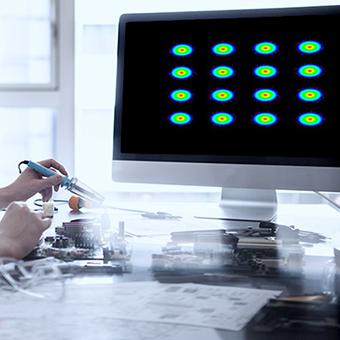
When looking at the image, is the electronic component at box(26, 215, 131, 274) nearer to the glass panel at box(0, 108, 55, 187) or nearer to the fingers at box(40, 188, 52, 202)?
the fingers at box(40, 188, 52, 202)

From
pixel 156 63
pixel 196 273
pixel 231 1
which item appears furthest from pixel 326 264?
pixel 231 1

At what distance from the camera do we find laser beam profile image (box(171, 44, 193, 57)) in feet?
4.24

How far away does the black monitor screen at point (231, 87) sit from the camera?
121 cm

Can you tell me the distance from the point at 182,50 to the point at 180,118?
151 millimetres

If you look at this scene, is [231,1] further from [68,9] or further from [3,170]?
[3,170]

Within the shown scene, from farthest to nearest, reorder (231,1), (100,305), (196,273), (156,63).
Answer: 1. (231,1)
2. (156,63)
3. (196,273)
4. (100,305)

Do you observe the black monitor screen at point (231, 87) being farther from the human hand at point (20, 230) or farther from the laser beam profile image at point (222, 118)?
the human hand at point (20, 230)

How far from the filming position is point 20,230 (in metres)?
0.90

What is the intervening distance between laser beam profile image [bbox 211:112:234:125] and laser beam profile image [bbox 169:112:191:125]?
0.05m

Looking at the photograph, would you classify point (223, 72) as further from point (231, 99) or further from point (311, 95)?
point (311, 95)

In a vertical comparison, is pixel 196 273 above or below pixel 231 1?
below

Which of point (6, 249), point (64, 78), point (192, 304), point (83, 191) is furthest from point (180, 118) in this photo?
point (64, 78)

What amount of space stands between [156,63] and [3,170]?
1.52 metres

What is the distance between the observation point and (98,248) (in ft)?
3.12
